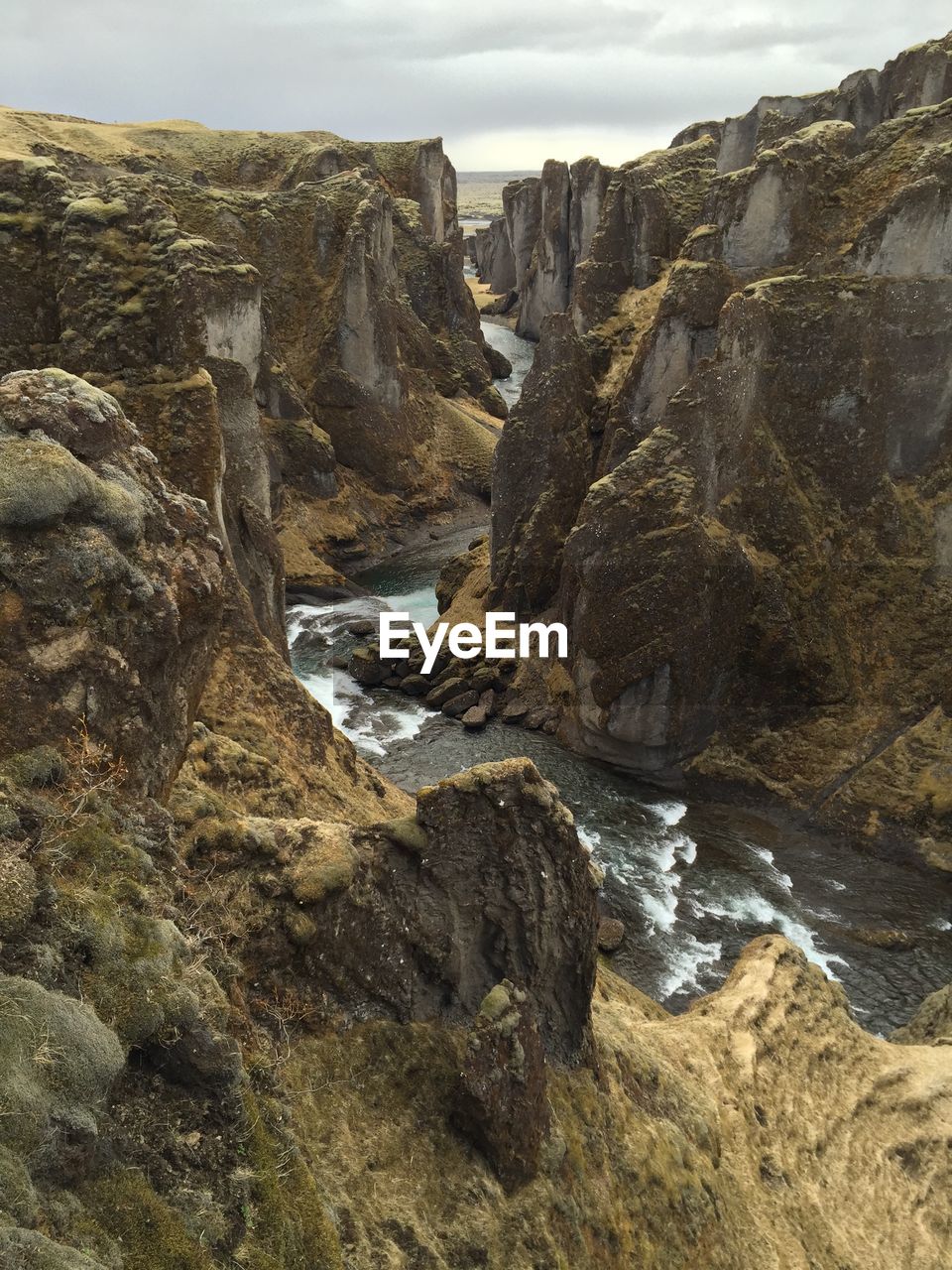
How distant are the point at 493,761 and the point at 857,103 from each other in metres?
68.8

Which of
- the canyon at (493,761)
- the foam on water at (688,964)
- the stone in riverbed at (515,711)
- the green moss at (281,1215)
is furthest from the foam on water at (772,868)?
the green moss at (281,1215)

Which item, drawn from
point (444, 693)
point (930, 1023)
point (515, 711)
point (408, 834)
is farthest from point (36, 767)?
point (444, 693)

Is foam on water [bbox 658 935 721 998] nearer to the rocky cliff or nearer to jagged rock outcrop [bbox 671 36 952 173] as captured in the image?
the rocky cliff

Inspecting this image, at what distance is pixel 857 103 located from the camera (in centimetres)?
7000

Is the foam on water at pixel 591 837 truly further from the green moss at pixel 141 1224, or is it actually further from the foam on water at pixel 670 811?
the green moss at pixel 141 1224

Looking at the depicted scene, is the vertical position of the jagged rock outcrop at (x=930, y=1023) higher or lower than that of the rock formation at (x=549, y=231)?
lower

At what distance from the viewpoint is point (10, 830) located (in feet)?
25.0

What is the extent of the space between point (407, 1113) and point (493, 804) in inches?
152

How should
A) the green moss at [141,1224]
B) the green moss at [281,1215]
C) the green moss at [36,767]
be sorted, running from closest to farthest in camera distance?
the green moss at [141,1224]
the green moss at [281,1215]
the green moss at [36,767]

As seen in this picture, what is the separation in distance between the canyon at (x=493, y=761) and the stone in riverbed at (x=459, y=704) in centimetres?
185

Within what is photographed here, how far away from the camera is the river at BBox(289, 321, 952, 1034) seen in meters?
27.5

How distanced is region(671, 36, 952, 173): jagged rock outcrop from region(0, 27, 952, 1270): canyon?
0.72 m

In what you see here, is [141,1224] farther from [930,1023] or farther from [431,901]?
[930,1023]

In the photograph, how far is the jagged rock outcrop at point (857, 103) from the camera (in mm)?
59625
